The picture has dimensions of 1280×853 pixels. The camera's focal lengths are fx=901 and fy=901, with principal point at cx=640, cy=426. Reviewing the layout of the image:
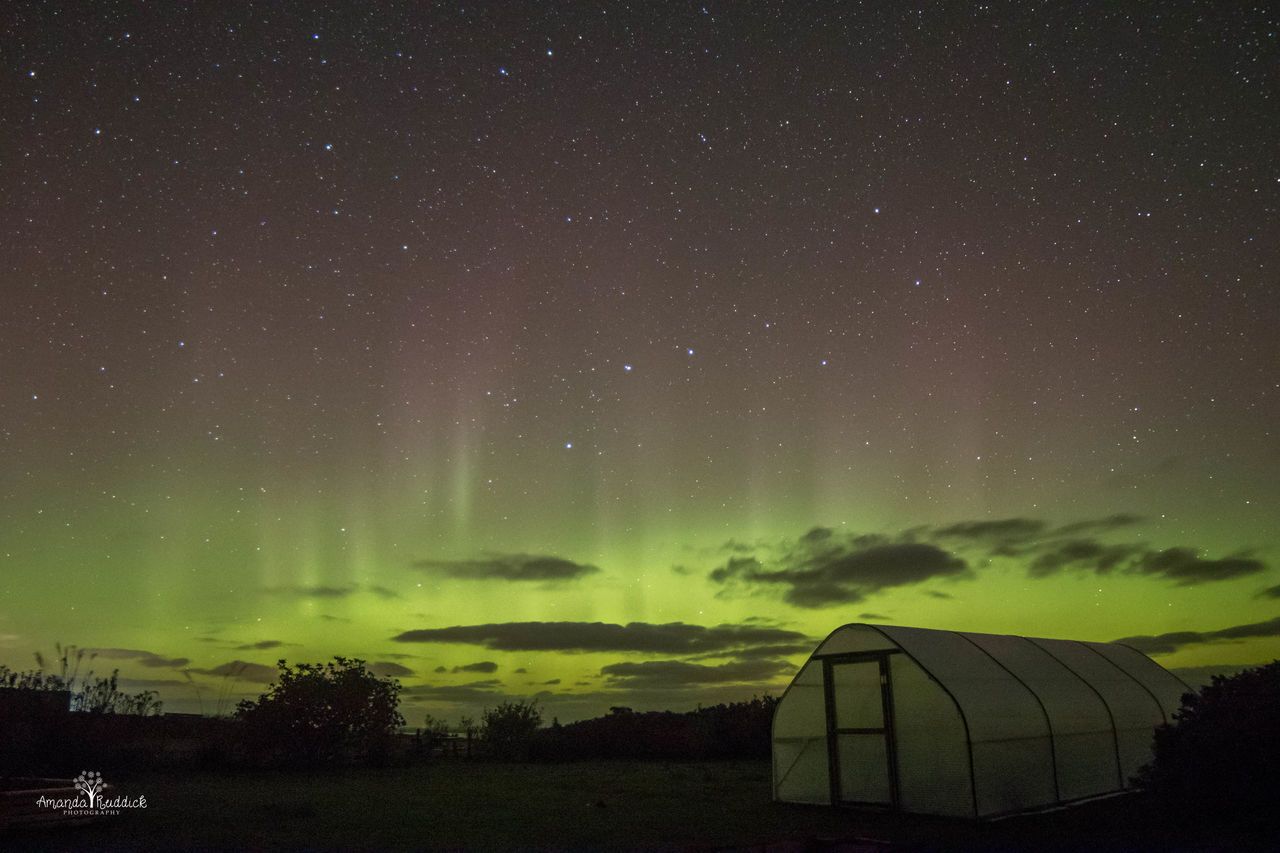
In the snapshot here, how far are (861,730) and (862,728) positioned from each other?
0.03 meters

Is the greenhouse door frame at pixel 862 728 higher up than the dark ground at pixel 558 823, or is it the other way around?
the greenhouse door frame at pixel 862 728

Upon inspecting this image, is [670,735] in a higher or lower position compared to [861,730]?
lower

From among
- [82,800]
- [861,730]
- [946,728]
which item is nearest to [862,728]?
[861,730]

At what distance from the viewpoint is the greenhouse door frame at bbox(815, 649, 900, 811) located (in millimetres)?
12555

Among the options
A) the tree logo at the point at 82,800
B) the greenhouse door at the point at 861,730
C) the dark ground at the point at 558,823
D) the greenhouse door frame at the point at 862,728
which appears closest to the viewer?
the dark ground at the point at 558,823

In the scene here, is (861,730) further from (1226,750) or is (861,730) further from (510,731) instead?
(510,731)

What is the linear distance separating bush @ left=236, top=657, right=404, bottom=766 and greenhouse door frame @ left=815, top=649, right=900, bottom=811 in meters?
13.1

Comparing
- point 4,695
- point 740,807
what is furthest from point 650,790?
point 4,695

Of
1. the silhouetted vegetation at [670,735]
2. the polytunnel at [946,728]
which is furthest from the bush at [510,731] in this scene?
the polytunnel at [946,728]

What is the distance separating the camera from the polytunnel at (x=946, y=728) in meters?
12.0

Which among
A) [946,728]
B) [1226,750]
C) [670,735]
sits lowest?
[670,735]

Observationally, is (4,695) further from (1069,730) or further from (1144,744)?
(1144,744)

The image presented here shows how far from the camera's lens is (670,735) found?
80.6 ft

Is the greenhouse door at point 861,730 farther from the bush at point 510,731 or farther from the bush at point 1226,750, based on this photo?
→ the bush at point 510,731
